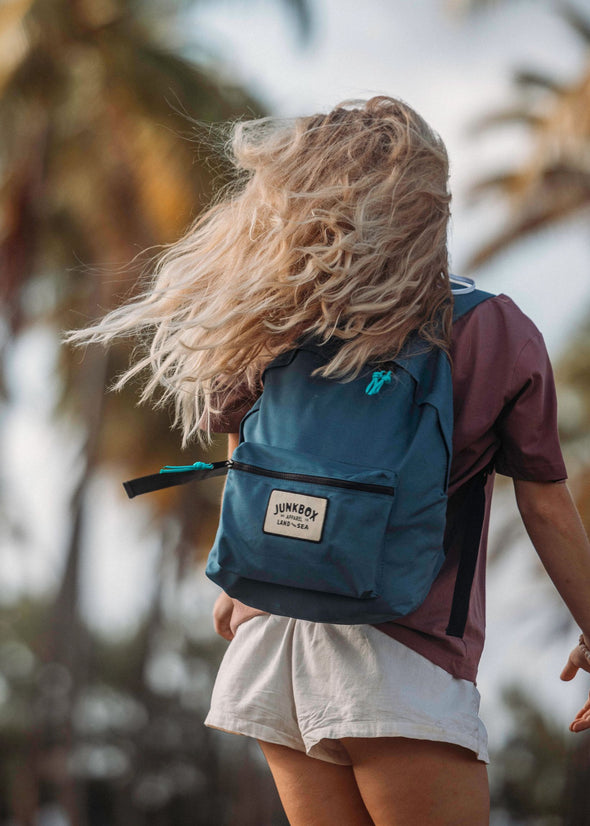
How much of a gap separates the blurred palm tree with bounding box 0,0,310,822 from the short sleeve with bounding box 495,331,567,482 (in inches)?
391

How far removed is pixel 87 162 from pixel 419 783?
15.2 metres

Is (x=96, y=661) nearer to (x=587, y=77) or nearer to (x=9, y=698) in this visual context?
(x=9, y=698)

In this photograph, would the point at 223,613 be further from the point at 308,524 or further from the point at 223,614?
the point at 308,524

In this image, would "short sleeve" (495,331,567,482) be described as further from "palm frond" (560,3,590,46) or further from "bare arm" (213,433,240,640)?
"palm frond" (560,3,590,46)

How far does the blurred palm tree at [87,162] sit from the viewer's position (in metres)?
13.5

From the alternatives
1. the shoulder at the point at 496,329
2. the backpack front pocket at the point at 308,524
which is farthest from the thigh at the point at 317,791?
the shoulder at the point at 496,329

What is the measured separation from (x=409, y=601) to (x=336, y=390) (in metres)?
0.42

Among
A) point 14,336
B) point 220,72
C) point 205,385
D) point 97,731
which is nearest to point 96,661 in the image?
point 97,731

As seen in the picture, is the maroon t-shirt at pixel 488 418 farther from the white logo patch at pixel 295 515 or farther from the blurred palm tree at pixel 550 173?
the blurred palm tree at pixel 550 173

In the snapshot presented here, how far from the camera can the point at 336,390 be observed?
6.11 feet

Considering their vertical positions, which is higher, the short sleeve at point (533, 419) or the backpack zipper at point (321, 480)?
the short sleeve at point (533, 419)

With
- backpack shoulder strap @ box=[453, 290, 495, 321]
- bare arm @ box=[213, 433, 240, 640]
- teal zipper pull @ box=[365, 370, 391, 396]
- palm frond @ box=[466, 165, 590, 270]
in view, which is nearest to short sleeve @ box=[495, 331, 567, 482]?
backpack shoulder strap @ box=[453, 290, 495, 321]

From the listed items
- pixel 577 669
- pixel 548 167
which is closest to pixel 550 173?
pixel 548 167

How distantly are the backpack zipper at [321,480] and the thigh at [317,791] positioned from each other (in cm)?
59
